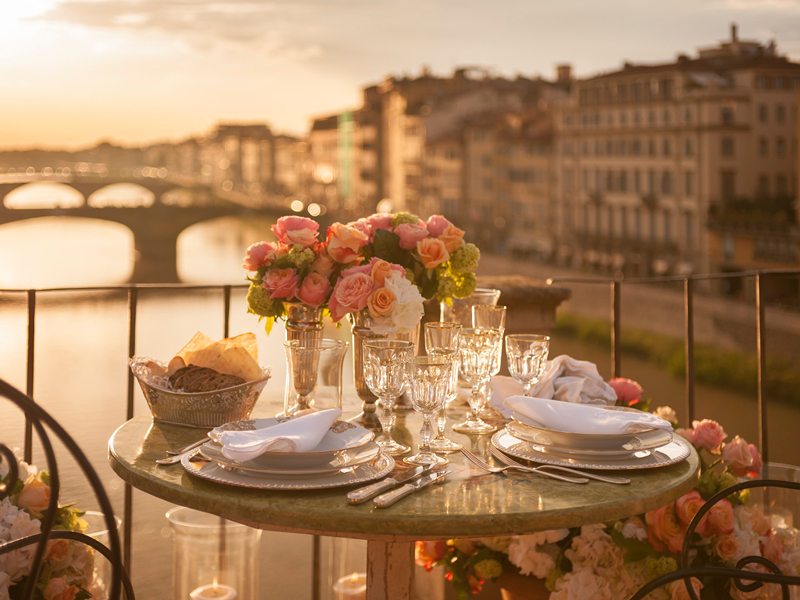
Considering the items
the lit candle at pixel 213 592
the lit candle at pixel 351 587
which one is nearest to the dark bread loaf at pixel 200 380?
the lit candle at pixel 351 587

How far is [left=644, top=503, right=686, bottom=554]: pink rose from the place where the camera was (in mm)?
1979

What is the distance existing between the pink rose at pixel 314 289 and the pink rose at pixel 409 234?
16cm

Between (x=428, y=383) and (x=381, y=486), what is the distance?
183 mm

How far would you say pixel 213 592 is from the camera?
412 cm

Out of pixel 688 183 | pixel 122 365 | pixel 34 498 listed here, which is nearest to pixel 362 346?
pixel 34 498

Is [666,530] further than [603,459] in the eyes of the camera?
Yes

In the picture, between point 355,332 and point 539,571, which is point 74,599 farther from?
point 539,571

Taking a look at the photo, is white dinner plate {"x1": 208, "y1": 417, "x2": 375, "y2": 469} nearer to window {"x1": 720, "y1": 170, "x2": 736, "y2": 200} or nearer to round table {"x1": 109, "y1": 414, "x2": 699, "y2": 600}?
round table {"x1": 109, "y1": 414, "x2": 699, "y2": 600}

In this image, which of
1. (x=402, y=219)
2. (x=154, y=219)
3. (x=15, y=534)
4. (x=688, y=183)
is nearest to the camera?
(x=15, y=534)

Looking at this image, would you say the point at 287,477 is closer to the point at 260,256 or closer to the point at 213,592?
the point at 260,256

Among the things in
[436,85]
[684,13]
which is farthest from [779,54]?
[436,85]

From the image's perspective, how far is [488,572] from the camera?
220 centimetres

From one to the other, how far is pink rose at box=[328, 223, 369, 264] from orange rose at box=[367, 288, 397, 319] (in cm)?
10

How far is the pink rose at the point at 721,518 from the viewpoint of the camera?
2002mm
